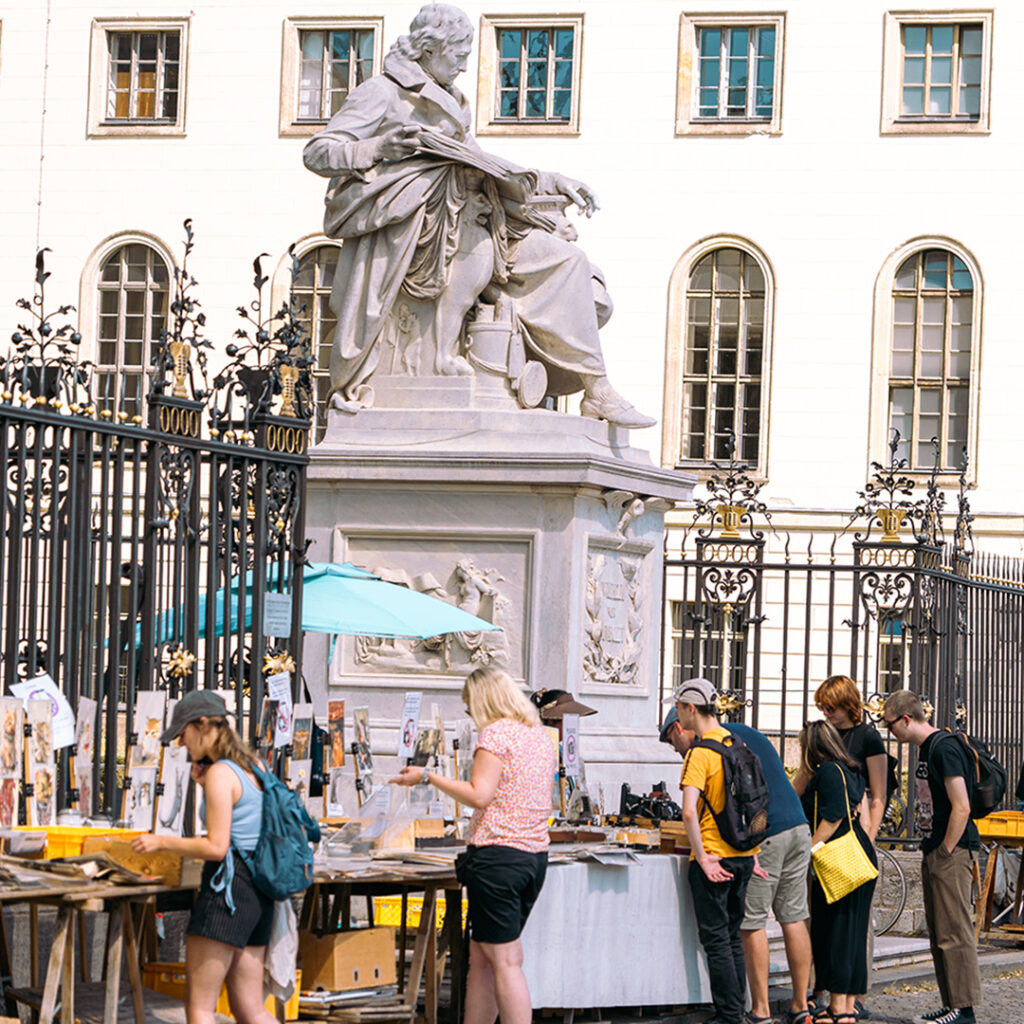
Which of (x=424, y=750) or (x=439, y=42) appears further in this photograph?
(x=439, y=42)

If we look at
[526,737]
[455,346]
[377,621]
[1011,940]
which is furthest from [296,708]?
[1011,940]

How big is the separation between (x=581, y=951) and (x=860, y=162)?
25.4m

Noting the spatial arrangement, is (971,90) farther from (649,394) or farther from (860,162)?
(649,394)

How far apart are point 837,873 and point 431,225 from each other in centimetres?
438

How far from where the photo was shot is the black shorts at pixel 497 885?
8414 millimetres

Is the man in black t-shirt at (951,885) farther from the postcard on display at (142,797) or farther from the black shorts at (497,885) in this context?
the postcard on display at (142,797)

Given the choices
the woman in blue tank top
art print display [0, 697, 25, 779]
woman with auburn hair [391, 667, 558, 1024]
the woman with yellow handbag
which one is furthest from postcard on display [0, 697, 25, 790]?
the woman with yellow handbag

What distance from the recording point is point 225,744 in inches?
294

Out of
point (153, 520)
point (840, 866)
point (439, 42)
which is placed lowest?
Result: point (840, 866)

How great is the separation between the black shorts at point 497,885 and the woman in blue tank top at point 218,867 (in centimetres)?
114

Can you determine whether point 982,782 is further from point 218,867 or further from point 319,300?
point 319,300

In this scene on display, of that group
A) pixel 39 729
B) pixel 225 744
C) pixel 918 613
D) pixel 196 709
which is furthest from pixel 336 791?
pixel 918 613

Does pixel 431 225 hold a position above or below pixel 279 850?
above

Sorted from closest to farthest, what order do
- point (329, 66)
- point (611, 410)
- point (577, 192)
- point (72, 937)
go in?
point (72, 937) < point (611, 410) < point (577, 192) < point (329, 66)
